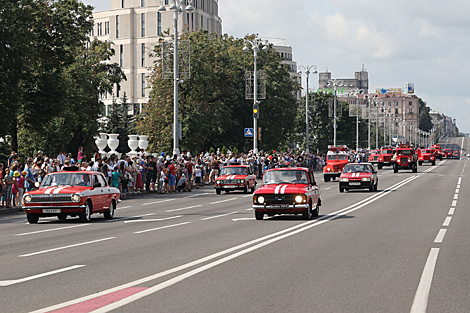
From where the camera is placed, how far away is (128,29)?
4503 inches

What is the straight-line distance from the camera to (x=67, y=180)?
20094mm

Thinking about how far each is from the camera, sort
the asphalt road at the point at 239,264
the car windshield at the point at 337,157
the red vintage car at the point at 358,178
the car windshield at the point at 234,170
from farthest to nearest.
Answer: the car windshield at the point at 337,157, the car windshield at the point at 234,170, the red vintage car at the point at 358,178, the asphalt road at the point at 239,264

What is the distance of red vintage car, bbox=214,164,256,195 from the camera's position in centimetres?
3481

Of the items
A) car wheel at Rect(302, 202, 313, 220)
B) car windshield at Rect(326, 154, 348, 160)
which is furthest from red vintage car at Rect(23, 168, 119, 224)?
car windshield at Rect(326, 154, 348, 160)

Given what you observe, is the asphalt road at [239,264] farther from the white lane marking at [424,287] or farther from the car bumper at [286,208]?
the car bumper at [286,208]

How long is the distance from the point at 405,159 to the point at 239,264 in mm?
53497

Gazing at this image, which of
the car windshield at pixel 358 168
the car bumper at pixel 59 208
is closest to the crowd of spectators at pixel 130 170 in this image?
the car bumper at pixel 59 208

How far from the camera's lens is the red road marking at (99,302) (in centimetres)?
738

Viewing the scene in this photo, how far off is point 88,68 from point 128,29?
229ft

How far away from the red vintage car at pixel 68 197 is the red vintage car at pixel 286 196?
4.76 meters

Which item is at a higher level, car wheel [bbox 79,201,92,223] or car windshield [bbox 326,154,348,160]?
car windshield [bbox 326,154,348,160]

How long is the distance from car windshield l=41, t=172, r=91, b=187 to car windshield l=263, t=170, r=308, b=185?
5331mm

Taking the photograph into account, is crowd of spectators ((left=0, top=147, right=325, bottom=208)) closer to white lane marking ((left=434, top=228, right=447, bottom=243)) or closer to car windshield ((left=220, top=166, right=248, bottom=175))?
car windshield ((left=220, top=166, right=248, bottom=175))

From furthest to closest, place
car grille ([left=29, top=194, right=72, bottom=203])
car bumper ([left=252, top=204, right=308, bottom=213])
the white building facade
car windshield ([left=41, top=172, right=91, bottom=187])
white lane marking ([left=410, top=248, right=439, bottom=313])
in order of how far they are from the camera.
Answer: the white building facade, car windshield ([left=41, top=172, right=91, bottom=187]), car bumper ([left=252, top=204, right=308, bottom=213]), car grille ([left=29, top=194, right=72, bottom=203]), white lane marking ([left=410, top=248, right=439, bottom=313])
